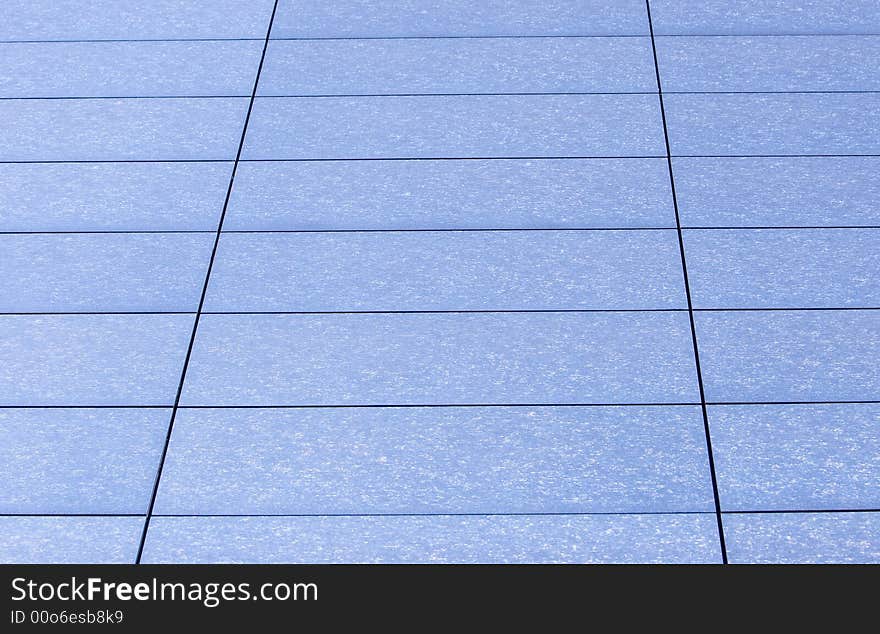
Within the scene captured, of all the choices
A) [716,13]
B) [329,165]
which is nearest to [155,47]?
[329,165]

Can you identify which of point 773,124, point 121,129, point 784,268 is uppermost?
point 121,129

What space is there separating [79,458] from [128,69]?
63.1 inches

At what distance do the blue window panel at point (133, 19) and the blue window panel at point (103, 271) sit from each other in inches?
42.9

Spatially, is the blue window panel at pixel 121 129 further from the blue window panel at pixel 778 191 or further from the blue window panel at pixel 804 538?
the blue window panel at pixel 804 538

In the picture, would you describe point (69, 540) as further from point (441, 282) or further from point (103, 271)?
point (441, 282)

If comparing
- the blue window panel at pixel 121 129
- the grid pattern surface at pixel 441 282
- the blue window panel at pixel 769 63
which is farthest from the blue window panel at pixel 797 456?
the blue window panel at pixel 121 129

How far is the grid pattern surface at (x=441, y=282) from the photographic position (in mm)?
2141

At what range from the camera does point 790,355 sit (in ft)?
8.00

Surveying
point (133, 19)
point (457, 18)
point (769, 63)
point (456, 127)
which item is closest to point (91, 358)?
point (456, 127)

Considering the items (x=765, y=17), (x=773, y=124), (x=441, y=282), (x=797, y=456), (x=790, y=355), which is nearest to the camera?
(x=797, y=456)

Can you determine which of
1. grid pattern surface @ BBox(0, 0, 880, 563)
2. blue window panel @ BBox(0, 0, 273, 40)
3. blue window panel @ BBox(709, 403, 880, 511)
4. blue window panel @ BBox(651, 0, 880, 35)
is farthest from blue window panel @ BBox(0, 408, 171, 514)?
blue window panel @ BBox(651, 0, 880, 35)

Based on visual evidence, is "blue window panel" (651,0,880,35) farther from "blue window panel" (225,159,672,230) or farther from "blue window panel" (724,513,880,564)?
"blue window panel" (724,513,880,564)
